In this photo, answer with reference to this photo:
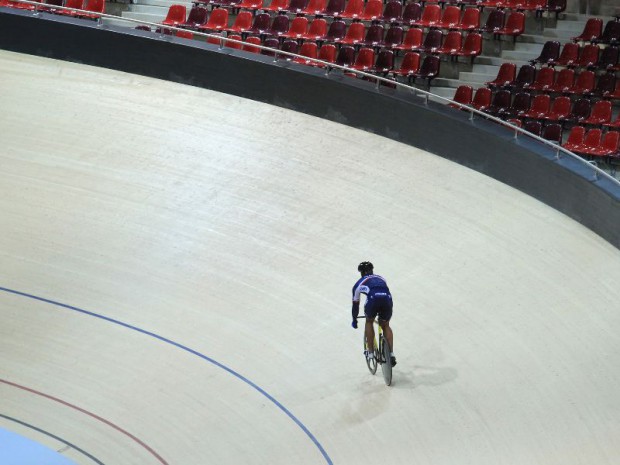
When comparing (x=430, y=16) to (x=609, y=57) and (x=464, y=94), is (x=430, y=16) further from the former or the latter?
(x=609, y=57)

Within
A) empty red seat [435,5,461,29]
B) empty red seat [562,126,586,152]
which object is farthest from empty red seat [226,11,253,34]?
empty red seat [562,126,586,152]

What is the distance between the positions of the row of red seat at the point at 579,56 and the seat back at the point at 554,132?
1.27m

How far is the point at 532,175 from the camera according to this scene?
10.1 meters

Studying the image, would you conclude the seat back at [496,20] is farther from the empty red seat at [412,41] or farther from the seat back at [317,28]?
the seat back at [317,28]

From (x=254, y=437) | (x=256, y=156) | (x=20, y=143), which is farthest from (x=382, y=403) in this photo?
(x=20, y=143)

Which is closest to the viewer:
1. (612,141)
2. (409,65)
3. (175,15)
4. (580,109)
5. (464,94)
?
(612,141)

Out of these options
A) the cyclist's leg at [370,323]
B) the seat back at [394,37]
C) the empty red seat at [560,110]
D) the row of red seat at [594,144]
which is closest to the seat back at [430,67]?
the seat back at [394,37]

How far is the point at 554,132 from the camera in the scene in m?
11.2

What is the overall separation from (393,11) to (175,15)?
2.65 m

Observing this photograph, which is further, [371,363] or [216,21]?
[216,21]

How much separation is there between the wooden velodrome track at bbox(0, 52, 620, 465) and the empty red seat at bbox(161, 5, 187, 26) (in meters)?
1.38

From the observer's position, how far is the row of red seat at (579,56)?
1209 centimetres

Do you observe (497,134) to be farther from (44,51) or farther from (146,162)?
(44,51)

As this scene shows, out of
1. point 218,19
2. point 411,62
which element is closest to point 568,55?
point 411,62
